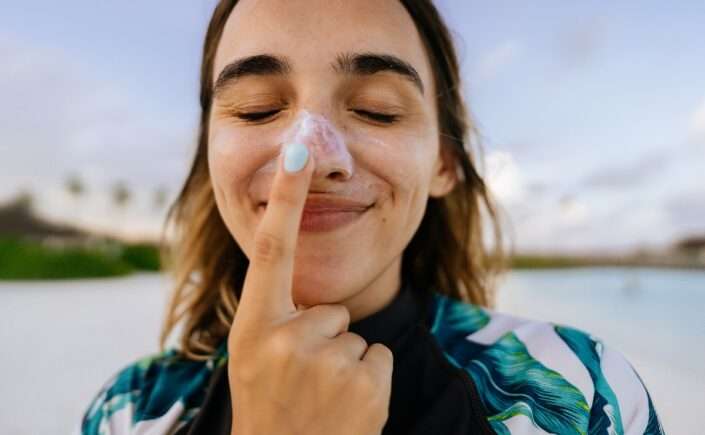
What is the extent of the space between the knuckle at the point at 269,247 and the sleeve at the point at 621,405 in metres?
0.73

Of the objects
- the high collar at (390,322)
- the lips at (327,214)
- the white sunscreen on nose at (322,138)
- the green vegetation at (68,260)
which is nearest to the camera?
the white sunscreen on nose at (322,138)

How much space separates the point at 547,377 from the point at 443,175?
555mm

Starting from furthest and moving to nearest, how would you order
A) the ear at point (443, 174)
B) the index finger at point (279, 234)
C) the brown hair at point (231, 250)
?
the brown hair at point (231, 250) < the ear at point (443, 174) < the index finger at point (279, 234)

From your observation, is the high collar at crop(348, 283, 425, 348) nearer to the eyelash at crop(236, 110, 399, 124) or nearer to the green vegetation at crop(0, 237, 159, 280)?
the eyelash at crop(236, 110, 399, 124)

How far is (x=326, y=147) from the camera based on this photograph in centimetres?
87

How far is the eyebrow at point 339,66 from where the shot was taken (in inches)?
38.7

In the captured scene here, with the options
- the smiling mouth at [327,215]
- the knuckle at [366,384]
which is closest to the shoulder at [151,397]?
the smiling mouth at [327,215]

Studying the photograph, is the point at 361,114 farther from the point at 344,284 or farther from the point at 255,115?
the point at 344,284

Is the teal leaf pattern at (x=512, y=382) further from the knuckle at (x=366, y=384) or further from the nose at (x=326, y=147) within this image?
the nose at (x=326, y=147)

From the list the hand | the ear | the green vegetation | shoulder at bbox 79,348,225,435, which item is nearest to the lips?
the hand

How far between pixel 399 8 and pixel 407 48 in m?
0.12

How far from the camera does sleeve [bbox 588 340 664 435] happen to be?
3.34 ft

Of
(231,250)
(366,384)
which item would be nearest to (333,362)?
(366,384)

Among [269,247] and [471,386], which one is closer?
[269,247]
